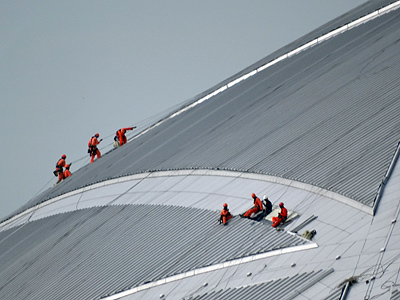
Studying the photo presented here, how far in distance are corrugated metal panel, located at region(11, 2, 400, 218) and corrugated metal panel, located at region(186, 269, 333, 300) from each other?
461 cm

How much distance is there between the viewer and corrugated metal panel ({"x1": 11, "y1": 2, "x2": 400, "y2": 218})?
34.1m

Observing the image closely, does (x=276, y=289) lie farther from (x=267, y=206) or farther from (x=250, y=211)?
(x=250, y=211)

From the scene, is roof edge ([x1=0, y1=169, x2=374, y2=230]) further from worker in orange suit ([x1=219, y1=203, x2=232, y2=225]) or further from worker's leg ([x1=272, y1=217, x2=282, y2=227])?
worker in orange suit ([x1=219, y1=203, x2=232, y2=225])

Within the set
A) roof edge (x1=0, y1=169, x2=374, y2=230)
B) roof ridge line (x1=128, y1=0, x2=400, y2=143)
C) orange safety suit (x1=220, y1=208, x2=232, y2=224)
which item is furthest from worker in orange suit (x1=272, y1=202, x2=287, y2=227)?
roof ridge line (x1=128, y1=0, x2=400, y2=143)

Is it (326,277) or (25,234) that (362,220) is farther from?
(25,234)

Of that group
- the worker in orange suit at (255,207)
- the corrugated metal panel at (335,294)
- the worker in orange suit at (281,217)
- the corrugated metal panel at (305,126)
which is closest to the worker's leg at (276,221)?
the worker in orange suit at (281,217)

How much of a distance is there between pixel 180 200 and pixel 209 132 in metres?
10.8

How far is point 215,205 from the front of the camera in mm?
38156

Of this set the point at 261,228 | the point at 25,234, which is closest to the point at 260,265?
the point at 261,228

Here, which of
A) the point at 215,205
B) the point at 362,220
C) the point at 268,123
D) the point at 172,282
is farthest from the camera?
the point at 268,123

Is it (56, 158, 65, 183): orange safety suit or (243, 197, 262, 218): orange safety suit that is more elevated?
(56, 158, 65, 183): orange safety suit

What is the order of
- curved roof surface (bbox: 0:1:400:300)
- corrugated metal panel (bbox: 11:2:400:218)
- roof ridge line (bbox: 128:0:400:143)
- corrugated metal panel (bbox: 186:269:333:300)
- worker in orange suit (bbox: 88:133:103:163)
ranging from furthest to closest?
worker in orange suit (bbox: 88:133:103:163), roof ridge line (bbox: 128:0:400:143), corrugated metal panel (bbox: 11:2:400:218), curved roof surface (bbox: 0:1:400:300), corrugated metal panel (bbox: 186:269:333:300)

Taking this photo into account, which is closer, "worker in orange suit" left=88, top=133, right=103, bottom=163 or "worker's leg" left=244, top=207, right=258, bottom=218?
"worker's leg" left=244, top=207, right=258, bottom=218

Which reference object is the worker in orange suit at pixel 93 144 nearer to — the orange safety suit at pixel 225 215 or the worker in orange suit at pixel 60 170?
the worker in orange suit at pixel 60 170
